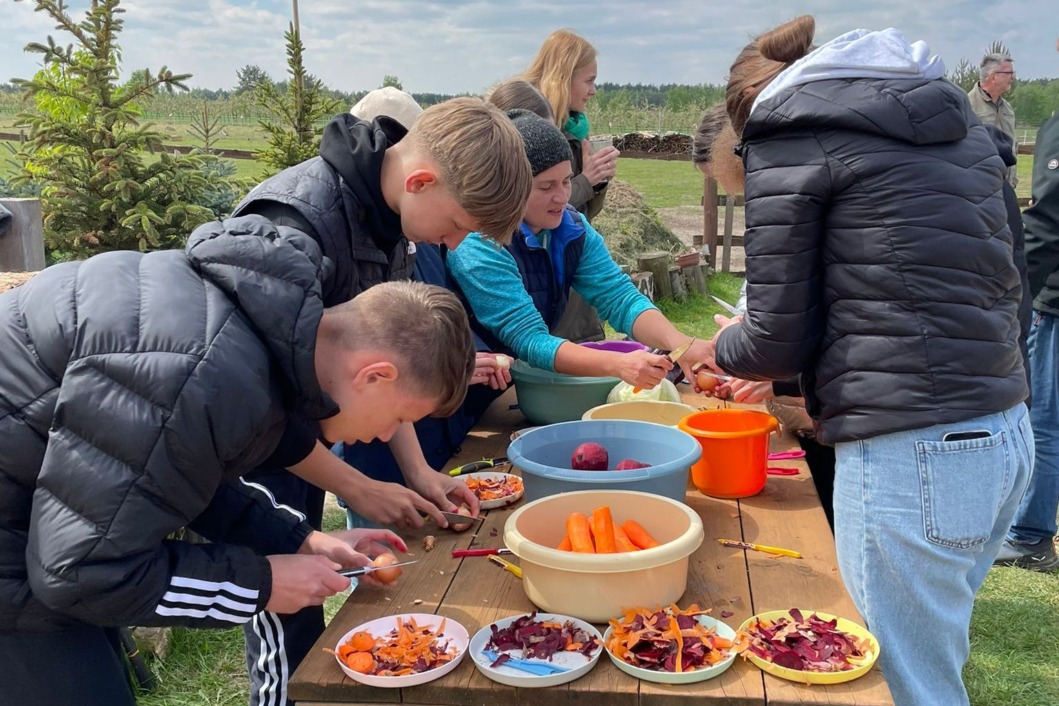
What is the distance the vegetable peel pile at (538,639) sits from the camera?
1.42m

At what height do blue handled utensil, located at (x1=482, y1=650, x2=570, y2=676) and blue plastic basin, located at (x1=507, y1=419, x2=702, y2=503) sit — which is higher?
blue plastic basin, located at (x1=507, y1=419, x2=702, y2=503)

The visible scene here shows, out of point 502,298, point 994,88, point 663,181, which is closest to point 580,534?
point 502,298

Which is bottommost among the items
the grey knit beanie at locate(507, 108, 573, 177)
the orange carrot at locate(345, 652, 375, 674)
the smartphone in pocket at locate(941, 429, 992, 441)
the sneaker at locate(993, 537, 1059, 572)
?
the sneaker at locate(993, 537, 1059, 572)

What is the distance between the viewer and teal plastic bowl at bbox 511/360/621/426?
260cm

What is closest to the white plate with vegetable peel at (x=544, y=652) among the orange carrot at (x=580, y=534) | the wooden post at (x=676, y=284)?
the orange carrot at (x=580, y=534)

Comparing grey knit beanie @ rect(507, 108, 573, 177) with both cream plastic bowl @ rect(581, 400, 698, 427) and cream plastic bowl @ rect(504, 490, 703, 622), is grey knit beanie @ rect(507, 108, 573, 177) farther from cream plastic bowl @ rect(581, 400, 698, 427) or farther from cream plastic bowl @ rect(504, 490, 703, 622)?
cream plastic bowl @ rect(504, 490, 703, 622)

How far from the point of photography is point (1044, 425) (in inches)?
149

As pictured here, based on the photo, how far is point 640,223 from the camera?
1117 cm

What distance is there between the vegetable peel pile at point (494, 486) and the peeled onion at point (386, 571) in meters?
0.39

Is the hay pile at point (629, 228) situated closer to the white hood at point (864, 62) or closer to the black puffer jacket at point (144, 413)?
the white hood at point (864, 62)

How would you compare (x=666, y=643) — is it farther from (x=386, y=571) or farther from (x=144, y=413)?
(x=144, y=413)

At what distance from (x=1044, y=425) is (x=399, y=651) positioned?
337cm

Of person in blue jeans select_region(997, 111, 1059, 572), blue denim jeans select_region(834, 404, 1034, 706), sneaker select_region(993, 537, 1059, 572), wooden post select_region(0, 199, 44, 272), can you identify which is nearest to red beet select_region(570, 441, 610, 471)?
blue denim jeans select_region(834, 404, 1034, 706)

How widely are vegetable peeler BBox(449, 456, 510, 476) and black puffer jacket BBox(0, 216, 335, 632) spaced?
86cm
